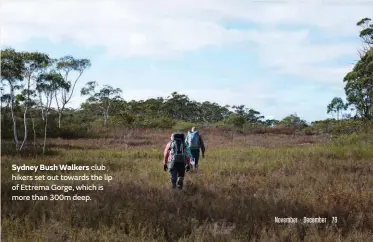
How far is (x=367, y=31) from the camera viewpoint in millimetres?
35625

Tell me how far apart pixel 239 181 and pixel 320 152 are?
895cm

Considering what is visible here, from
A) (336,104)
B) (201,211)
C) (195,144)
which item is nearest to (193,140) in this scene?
(195,144)

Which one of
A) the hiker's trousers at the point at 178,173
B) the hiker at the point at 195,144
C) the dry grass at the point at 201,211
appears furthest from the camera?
the hiker at the point at 195,144

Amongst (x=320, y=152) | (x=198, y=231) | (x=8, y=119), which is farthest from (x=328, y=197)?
(x=8, y=119)

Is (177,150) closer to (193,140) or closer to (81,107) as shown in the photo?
(193,140)

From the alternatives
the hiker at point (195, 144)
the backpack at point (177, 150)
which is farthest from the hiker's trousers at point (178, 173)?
the hiker at point (195, 144)

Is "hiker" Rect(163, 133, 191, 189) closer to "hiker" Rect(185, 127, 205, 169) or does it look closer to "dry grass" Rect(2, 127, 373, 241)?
"dry grass" Rect(2, 127, 373, 241)

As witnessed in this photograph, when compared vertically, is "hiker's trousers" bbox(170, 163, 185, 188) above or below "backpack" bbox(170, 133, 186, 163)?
below

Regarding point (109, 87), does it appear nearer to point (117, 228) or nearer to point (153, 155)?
point (153, 155)

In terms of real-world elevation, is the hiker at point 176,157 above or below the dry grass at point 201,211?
above

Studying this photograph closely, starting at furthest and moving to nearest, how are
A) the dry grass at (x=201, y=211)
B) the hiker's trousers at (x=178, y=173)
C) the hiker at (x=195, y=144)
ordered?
the hiker at (x=195, y=144), the hiker's trousers at (x=178, y=173), the dry grass at (x=201, y=211)

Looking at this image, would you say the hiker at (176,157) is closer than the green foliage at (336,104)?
Yes

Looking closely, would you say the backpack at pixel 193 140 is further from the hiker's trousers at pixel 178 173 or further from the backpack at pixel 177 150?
the backpack at pixel 177 150

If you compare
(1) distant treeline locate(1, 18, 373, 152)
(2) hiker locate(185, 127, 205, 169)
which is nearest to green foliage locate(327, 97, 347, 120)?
(1) distant treeline locate(1, 18, 373, 152)
